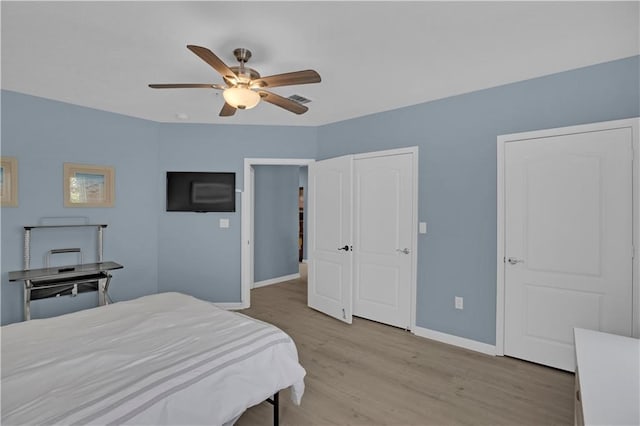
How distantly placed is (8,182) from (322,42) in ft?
11.2

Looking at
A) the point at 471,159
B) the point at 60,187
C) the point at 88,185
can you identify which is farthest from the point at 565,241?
the point at 60,187

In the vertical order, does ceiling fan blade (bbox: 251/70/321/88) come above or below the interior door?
above

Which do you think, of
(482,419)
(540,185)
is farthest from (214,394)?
(540,185)

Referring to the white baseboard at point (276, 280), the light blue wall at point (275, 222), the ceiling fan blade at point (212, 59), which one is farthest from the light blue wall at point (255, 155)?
the ceiling fan blade at point (212, 59)

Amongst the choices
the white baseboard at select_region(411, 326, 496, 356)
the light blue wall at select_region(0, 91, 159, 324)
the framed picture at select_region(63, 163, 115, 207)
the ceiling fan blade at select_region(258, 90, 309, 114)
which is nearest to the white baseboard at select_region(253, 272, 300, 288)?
the light blue wall at select_region(0, 91, 159, 324)

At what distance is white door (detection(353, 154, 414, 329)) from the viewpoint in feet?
12.0

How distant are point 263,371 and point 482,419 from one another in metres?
1.52

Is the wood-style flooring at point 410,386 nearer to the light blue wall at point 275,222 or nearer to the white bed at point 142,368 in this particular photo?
the white bed at point 142,368

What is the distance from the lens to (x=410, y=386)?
8.20 ft

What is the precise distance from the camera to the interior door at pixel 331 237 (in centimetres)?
390

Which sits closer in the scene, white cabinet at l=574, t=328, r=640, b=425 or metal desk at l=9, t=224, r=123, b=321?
white cabinet at l=574, t=328, r=640, b=425

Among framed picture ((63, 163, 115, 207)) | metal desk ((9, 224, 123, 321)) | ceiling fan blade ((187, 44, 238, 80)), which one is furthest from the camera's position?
framed picture ((63, 163, 115, 207))

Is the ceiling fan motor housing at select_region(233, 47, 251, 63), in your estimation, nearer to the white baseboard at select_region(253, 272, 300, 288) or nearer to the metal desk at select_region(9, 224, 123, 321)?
the metal desk at select_region(9, 224, 123, 321)

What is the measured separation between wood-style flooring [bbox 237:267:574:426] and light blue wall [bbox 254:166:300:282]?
240 centimetres
